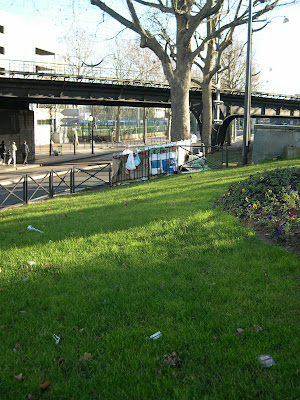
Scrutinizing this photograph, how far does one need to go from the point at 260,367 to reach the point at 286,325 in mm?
680

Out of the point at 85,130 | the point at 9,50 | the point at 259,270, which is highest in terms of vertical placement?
Answer: the point at 9,50

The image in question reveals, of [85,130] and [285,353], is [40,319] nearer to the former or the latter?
[285,353]

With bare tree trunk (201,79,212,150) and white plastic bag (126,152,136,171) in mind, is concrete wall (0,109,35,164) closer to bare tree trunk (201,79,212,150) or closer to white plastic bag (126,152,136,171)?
bare tree trunk (201,79,212,150)

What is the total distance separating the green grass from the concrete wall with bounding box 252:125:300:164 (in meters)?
12.9

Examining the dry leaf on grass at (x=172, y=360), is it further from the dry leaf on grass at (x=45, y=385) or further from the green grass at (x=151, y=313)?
the dry leaf on grass at (x=45, y=385)

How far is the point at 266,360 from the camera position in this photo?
3.44 m

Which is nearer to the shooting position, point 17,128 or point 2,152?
point 2,152

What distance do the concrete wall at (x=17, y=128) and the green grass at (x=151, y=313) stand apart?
3157 centimetres

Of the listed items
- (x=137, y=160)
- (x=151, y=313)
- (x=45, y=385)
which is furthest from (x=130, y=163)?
(x=45, y=385)

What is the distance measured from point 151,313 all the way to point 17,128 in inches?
1445

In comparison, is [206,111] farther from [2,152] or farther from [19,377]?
[19,377]

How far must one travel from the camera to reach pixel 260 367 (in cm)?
338

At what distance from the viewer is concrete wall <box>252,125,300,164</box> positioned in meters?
19.3

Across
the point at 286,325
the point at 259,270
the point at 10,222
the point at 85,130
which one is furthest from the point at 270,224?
the point at 85,130
